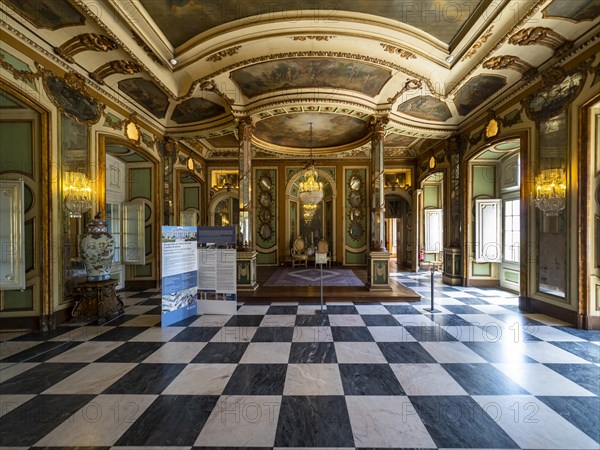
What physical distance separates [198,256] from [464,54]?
18.4ft

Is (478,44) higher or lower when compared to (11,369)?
higher

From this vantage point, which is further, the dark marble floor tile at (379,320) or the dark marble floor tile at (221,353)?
the dark marble floor tile at (379,320)

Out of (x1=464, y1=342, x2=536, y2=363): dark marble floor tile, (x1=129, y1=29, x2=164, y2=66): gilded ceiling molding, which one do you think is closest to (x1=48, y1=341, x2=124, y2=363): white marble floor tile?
(x1=129, y1=29, x2=164, y2=66): gilded ceiling molding

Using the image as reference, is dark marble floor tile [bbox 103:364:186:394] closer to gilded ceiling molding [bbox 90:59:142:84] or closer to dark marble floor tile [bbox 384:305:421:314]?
dark marble floor tile [bbox 384:305:421:314]

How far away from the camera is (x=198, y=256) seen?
4684mm

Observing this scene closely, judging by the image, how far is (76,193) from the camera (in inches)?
175

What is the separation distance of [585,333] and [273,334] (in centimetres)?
453

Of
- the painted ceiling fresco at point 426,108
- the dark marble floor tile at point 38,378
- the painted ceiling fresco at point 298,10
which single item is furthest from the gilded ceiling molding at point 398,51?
the dark marble floor tile at point 38,378

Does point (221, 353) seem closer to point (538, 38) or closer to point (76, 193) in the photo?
point (76, 193)

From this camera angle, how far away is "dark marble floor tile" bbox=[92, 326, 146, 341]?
12.2 feet

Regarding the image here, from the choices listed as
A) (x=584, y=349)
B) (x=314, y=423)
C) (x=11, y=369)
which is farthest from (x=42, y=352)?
(x=584, y=349)

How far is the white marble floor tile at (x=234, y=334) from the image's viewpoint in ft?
11.9

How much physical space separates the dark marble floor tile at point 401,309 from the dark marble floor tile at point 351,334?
1.16m

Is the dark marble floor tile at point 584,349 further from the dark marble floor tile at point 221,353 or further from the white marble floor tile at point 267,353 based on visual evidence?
the dark marble floor tile at point 221,353
